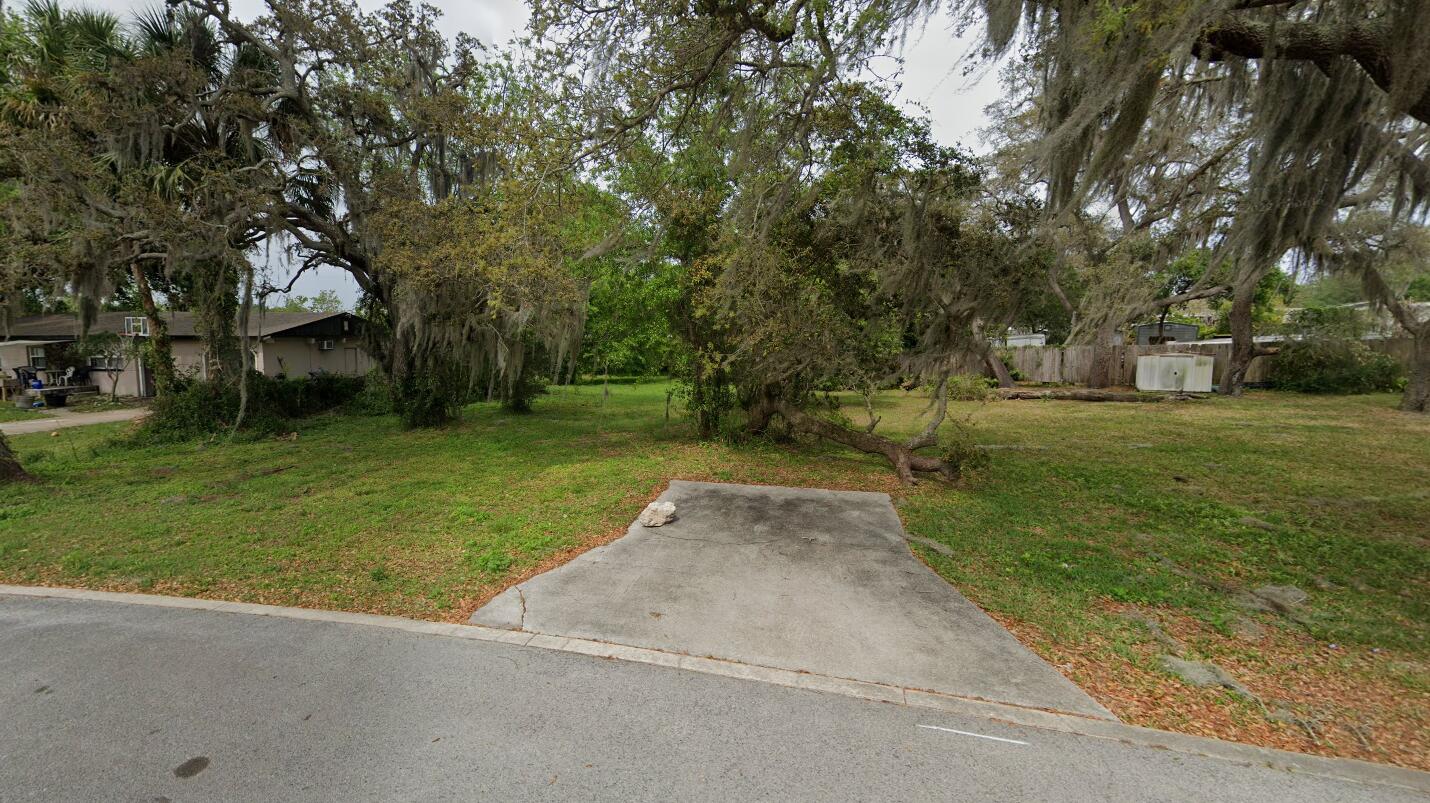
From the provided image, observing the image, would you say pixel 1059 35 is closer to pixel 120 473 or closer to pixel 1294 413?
pixel 120 473

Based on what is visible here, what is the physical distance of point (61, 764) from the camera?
99.8 inches

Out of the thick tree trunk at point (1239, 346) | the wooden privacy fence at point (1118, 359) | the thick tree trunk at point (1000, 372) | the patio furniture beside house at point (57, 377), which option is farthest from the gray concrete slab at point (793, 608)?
the patio furniture beside house at point (57, 377)

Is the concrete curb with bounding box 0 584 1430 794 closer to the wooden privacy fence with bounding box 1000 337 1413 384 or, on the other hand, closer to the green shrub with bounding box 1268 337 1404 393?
the wooden privacy fence with bounding box 1000 337 1413 384

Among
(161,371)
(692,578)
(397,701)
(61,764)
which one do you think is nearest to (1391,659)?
(692,578)

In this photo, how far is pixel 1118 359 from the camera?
67.2ft

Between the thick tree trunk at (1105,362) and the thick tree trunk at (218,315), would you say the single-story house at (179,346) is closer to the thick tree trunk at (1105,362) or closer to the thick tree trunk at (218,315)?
the thick tree trunk at (218,315)

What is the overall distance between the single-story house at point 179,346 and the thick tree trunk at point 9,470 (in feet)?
38.9

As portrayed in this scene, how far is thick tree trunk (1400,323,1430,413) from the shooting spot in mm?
13125

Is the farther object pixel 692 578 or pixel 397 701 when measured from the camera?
pixel 692 578

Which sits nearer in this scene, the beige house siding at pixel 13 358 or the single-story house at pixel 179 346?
the single-story house at pixel 179 346

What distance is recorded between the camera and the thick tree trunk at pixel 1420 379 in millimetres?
13125

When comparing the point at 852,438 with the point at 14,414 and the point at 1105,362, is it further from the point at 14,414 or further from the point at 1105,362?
the point at 14,414

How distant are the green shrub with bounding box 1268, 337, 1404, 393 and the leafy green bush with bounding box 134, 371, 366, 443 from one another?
27.5 meters

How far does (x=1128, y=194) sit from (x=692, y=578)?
1514 centimetres
